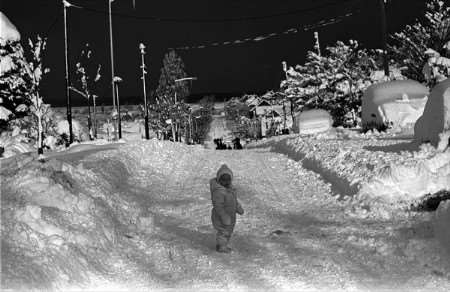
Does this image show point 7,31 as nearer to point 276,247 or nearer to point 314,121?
point 314,121

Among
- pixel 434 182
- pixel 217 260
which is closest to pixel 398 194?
pixel 434 182

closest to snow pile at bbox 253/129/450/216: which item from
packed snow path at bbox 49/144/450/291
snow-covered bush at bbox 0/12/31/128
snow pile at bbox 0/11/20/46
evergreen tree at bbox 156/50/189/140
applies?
packed snow path at bbox 49/144/450/291

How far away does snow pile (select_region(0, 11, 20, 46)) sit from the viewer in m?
29.7

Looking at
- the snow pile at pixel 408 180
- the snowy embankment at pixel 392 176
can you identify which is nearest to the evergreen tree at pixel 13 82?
the snowy embankment at pixel 392 176

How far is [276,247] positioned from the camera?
7625mm

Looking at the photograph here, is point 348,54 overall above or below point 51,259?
above

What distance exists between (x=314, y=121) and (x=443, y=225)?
98.9 feet

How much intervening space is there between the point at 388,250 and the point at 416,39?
137 ft

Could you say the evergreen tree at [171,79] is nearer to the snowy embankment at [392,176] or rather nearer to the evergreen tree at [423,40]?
the evergreen tree at [423,40]

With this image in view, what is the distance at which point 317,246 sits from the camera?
24.8ft

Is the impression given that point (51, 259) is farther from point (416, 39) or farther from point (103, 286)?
point (416, 39)

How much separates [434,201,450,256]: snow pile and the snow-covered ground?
44 mm

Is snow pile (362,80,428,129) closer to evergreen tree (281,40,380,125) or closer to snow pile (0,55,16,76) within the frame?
evergreen tree (281,40,380,125)

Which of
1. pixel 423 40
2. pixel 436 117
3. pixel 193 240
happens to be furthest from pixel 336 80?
pixel 193 240
